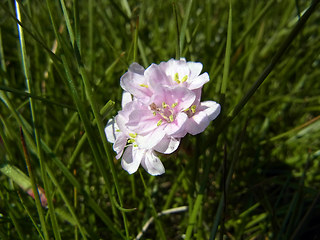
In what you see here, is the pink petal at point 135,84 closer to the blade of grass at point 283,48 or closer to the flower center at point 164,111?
the flower center at point 164,111

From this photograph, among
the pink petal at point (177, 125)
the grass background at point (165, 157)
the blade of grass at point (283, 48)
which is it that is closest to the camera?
the blade of grass at point (283, 48)

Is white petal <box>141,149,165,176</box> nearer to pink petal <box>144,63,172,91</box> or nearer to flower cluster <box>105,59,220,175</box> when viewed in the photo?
flower cluster <box>105,59,220,175</box>

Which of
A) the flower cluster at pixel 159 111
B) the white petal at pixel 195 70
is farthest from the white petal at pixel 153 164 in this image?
the white petal at pixel 195 70

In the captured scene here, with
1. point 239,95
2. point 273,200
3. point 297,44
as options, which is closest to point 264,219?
point 273,200

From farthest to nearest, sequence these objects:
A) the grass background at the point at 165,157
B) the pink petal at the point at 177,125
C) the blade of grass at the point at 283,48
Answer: the grass background at the point at 165,157 < the pink petal at the point at 177,125 < the blade of grass at the point at 283,48

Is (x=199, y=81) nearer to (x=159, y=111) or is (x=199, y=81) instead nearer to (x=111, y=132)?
(x=159, y=111)

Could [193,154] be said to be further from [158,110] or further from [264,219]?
[264,219]

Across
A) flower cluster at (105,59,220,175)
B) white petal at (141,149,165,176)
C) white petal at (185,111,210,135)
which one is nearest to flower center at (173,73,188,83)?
flower cluster at (105,59,220,175)
